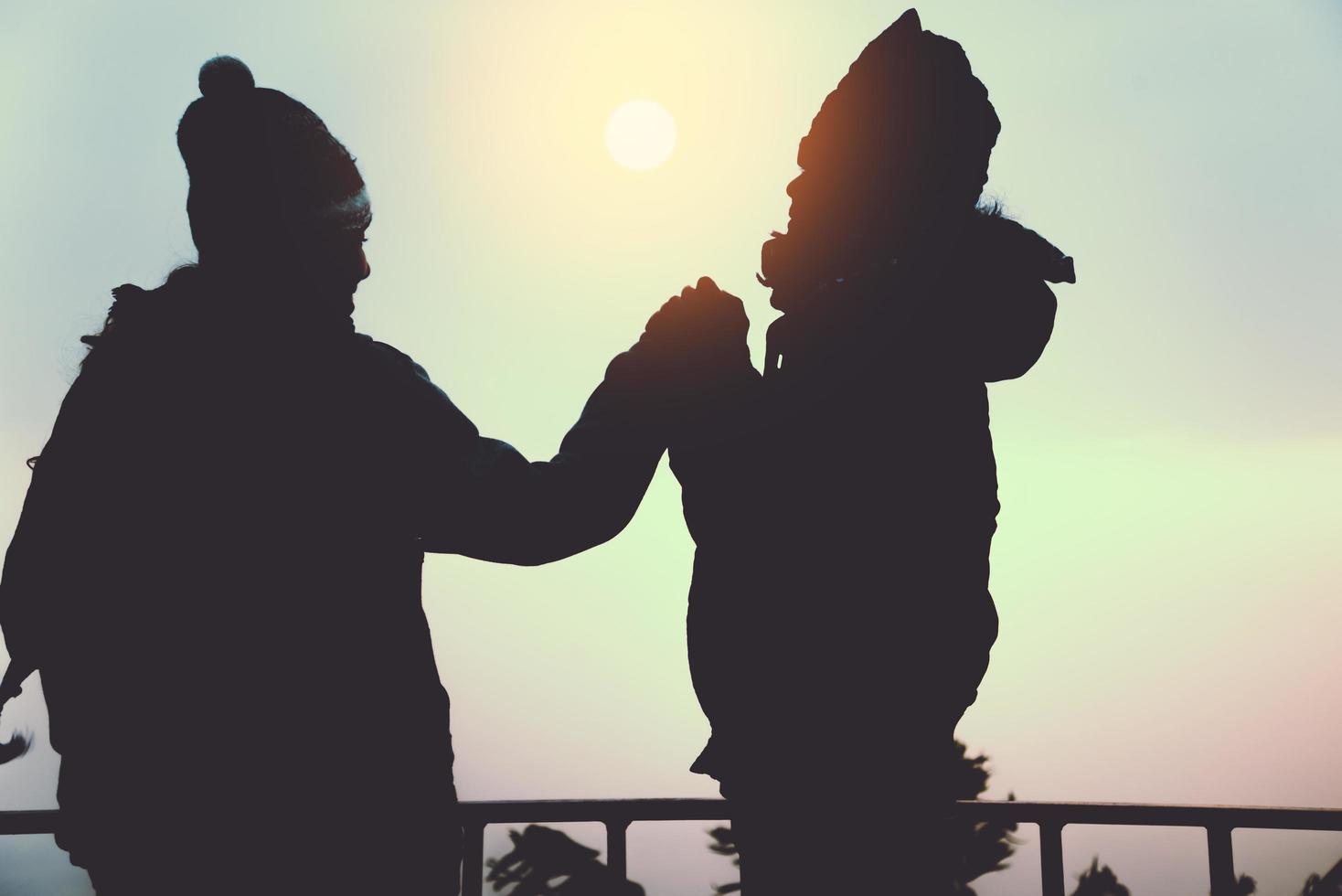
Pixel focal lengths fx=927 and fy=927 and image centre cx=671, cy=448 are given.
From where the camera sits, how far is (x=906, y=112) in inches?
70.1

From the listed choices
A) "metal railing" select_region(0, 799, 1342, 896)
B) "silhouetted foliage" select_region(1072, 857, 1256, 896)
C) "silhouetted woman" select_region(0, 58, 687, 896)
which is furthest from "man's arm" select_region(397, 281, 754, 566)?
"silhouetted foliage" select_region(1072, 857, 1256, 896)

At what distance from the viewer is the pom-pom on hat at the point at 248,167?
4.97 feet

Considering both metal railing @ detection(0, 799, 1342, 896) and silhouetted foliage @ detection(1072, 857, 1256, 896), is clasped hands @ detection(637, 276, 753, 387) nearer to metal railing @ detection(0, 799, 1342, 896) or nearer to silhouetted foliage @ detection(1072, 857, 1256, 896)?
metal railing @ detection(0, 799, 1342, 896)

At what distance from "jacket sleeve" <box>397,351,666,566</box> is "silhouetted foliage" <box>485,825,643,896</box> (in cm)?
137

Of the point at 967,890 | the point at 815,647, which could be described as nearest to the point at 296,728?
the point at 815,647

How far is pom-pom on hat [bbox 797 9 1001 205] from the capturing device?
1783 mm

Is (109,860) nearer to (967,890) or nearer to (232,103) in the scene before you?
(232,103)

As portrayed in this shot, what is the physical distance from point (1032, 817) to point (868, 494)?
1531 millimetres

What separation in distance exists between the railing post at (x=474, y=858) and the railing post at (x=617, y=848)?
377 mm

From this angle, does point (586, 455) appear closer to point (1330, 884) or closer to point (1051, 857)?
point (1051, 857)

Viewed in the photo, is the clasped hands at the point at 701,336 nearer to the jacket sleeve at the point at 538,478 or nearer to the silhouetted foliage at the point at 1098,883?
the jacket sleeve at the point at 538,478

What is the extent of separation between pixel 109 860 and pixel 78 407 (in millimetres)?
730

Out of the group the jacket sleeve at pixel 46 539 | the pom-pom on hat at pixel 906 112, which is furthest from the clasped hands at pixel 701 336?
the jacket sleeve at pixel 46 539

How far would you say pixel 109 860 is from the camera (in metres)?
1.46
